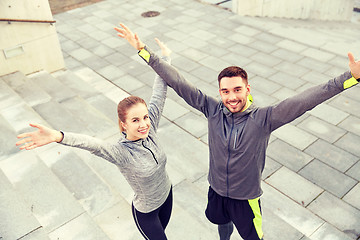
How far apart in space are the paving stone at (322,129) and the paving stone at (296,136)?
13 cm

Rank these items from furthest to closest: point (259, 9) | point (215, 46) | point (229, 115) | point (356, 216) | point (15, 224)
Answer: point (259, 9)
point (215, 46)
point (356, 216)
point (15, 224)
point (229, 115)

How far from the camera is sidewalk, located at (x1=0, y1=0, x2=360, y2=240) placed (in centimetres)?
470

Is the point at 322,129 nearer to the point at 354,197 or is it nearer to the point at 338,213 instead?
the point at 354,197

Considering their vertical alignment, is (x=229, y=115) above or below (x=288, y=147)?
above

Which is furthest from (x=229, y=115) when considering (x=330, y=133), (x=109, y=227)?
(x=330, y=133)

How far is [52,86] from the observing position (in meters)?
7.53

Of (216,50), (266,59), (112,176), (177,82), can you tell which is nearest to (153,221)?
(177,82)

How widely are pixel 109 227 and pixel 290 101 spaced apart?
2589mm

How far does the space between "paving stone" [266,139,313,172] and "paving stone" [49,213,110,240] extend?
322 centimetres

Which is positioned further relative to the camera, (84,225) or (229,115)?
(84,225)

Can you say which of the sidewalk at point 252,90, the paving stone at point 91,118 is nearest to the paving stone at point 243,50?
the sidewalk at point 252,90

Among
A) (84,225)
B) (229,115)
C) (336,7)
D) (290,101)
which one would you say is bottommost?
(336,7)

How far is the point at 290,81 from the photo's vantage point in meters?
8.02

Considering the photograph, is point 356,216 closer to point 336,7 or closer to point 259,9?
point 259,9
